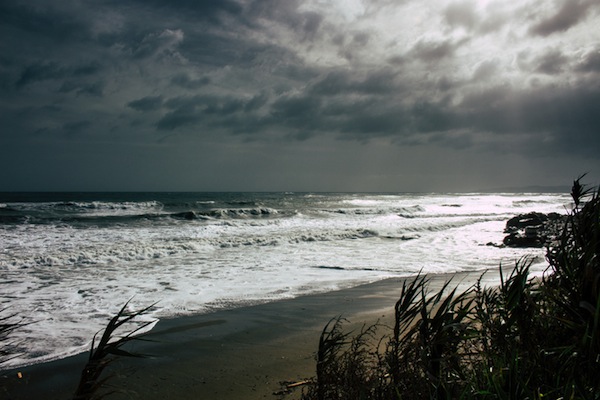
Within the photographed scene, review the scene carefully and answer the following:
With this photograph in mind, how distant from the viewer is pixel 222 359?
5078 millimetres

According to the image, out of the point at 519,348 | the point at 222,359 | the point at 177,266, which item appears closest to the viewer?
the point at 519,348

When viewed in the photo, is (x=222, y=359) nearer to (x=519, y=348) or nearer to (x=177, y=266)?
(x=519, y=348)

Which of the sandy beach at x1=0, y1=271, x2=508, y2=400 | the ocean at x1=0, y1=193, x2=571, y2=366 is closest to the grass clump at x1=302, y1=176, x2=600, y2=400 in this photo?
the ocean at x1=0, y1=193, x2=571, y2=366

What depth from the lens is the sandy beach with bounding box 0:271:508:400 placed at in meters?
4.19

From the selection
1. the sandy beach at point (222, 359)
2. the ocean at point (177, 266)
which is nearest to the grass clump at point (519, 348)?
the ocean at point (177, 266)

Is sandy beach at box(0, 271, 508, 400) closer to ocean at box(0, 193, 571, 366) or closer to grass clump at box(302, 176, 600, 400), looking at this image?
ocean at box(0, 193, 571, 366)

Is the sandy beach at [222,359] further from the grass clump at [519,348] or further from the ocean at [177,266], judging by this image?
the grass clump at [519,348]

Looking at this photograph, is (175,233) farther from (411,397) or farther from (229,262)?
(411,397)

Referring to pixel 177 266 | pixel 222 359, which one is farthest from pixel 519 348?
pixel 177 266

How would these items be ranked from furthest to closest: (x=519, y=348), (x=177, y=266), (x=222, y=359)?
1. (x=177, y=266)
2. (x=222, y=359)
3. (x=519, y=348)

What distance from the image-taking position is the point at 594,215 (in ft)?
8.24

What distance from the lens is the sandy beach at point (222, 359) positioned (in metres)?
4.19

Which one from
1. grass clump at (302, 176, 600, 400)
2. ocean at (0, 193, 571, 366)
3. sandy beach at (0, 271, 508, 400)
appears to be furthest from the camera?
ocean at (0, 193, 571, 366)

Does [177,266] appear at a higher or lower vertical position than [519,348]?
lower
